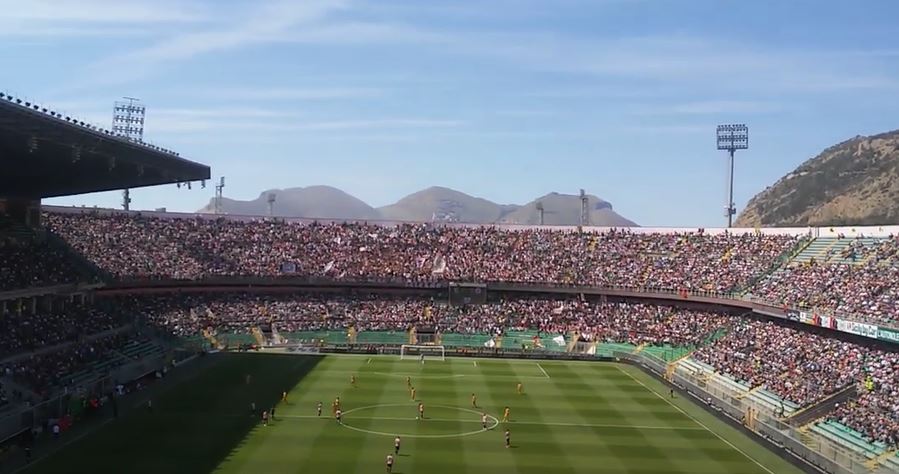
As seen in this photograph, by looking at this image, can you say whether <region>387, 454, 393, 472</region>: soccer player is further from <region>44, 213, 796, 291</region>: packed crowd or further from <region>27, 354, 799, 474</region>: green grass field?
<region>44, 213, 796, 291</region>: packed crowd

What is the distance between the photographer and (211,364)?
57219mm

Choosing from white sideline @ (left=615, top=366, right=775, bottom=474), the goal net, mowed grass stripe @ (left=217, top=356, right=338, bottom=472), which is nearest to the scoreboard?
the goal net

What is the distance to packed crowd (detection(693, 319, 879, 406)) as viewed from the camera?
148 ft

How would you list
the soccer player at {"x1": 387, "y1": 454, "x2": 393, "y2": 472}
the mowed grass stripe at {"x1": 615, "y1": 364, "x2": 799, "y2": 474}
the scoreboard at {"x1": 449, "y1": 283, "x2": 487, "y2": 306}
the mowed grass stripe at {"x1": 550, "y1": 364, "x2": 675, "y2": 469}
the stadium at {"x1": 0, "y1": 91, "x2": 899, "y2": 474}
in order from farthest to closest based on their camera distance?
the scoreboard at {"x1": 449, "y1": 283, "x2": 487, "y2": 306}
the mowed grass stripe at {"x1": 550, "y1": 364, "x2": 675, "y2": 469}
the stadium at {"x1": 0, "y1": 91, "x2": 899, "y2": 474}
the mowed grass stripe at {"x1": 615, "y1": 364, "x2": 799, "y2": 474}
the soccer player at {"x1": 387, "y1": 454, "x2": 393, "y2": 472}

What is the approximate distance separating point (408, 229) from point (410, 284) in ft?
44.6

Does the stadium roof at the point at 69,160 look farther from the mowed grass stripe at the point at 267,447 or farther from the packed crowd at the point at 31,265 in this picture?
the mowed grass stripe at the point at 267,447

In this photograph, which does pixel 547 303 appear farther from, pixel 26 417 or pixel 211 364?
pixel 26 417

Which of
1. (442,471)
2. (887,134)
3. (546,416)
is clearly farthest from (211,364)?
(887,134)

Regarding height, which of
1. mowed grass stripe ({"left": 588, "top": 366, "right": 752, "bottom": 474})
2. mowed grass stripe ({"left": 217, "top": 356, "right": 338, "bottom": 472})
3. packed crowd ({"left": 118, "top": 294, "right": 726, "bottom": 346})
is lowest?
mowed grass stripe ({"left": 217, "top": 356, "right": 338, "bottom": 472})

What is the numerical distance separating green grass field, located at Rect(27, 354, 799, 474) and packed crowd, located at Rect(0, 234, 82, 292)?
35.9ft

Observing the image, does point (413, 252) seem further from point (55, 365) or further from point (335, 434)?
point (335, 434)

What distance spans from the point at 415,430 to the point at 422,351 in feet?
85.5

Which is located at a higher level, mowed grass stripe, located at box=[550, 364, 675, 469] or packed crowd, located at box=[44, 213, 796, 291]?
packed crowd, located at box=[44, 213, 796, 291]

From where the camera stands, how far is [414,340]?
68.8 m
